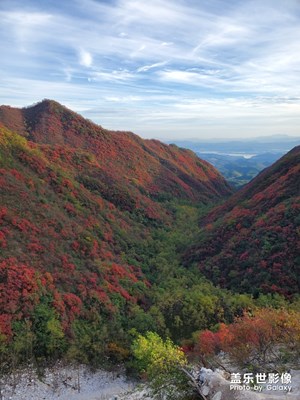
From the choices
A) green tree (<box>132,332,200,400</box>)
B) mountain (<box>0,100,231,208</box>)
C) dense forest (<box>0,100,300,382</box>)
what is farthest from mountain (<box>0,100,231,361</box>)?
green tree (<box>132,332,200,400</box>)

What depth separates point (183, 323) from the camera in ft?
96.6

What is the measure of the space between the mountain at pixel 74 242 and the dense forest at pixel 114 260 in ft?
0.43

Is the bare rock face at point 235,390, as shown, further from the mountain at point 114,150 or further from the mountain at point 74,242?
the mountain at point 114,150

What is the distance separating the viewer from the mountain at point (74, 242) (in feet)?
86.2

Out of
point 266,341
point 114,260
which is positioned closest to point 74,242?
point 114,260

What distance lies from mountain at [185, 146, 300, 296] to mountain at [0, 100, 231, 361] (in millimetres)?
7401

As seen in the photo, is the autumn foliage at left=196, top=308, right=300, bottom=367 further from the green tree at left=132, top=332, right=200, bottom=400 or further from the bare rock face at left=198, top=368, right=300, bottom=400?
the green tree at left=132, top=332, right=200, bottom=400

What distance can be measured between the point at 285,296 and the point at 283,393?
18.5 meters

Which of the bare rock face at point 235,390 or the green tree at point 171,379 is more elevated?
the bare rock face at point 235,390

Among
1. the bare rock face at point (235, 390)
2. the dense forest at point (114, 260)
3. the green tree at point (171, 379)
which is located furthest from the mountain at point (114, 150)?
the bare rock face at point (235, 390)

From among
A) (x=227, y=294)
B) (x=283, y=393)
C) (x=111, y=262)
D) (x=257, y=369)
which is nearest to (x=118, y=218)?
(x=111, y=262)

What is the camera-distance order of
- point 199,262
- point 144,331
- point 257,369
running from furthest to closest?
point 199,262 → point 144,331 → point 257,369

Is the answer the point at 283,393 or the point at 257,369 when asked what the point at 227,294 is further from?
the point at 283,393

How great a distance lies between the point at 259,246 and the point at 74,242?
22042 mm
